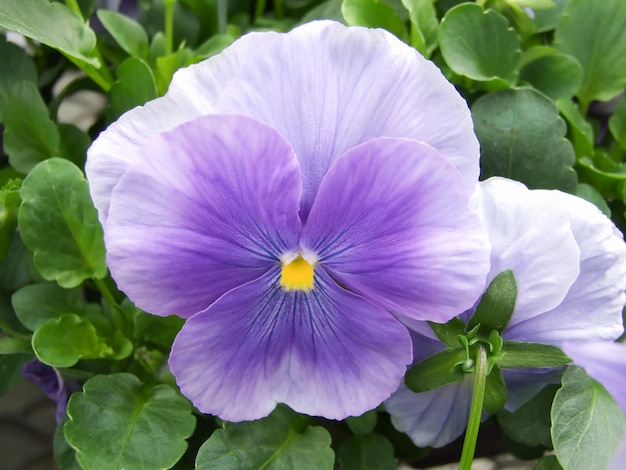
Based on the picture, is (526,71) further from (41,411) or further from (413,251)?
(41,411)

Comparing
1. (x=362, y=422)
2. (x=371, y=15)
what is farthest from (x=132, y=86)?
(x=362, y=422)

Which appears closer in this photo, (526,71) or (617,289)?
(617,289)

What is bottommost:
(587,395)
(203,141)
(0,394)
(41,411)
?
(41,411)

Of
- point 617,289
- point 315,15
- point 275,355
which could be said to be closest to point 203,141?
point 275,355

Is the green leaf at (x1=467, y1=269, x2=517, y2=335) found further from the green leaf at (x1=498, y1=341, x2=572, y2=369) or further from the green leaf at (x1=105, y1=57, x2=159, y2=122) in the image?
the green leaf at (x1=105, y1=57, x2=159, y2=122)

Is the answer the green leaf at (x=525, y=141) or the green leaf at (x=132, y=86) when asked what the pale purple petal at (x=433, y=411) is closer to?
the green leaf at (x=525, y=141)

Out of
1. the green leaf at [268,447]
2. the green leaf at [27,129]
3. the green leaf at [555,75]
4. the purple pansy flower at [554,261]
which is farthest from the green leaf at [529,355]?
the green leaf at [27,129]

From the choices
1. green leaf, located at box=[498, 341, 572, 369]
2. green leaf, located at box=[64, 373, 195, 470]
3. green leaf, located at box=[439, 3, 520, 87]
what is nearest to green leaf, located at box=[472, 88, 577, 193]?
green leaf, located at box=[439, 3, 520, 87]
